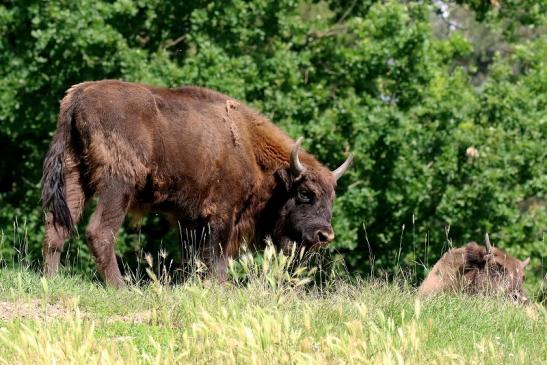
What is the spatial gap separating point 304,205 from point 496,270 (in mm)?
2397

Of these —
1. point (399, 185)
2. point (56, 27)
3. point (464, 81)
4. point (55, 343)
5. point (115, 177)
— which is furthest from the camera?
point (464, 81)

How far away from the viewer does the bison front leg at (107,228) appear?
33.1 ft

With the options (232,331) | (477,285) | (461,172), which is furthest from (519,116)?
(232,331)

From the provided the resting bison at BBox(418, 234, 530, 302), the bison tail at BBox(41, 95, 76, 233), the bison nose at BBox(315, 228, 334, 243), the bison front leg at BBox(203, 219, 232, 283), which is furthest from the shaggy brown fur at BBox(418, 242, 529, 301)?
the bison tail at BBox(41, 95, 76, 233)

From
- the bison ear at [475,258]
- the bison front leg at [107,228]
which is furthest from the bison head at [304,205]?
the bison front leg at [107,228]

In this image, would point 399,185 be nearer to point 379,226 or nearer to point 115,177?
point 379,226

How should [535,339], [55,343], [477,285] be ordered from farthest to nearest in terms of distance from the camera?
[477,285]
[535,339]
[55,343]

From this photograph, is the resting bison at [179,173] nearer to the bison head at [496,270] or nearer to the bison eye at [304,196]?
the bison eye at [304,196]

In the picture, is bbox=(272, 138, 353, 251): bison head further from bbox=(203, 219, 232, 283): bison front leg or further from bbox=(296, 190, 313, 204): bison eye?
bbox=(203, 219, 232, 283): bison front leg

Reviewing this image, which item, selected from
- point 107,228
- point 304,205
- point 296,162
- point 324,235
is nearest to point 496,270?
point 324,235

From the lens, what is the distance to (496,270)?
11172 mm

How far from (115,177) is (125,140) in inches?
15.1

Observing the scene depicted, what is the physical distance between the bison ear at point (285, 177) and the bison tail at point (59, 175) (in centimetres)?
282

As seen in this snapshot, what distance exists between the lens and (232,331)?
18.8 ft
